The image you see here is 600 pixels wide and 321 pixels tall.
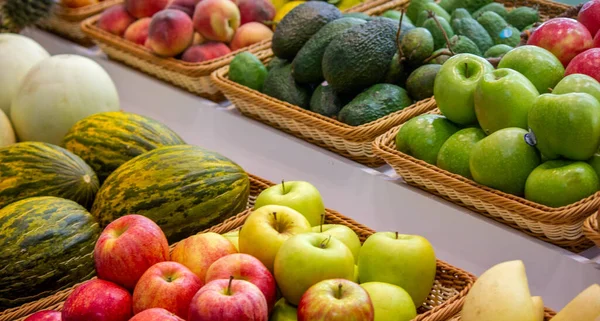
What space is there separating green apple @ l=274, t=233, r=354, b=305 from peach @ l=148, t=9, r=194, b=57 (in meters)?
1.44

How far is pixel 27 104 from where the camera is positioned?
2.22 m

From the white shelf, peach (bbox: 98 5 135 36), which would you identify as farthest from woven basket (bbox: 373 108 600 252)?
peach (bbox: 98 5 135 36)

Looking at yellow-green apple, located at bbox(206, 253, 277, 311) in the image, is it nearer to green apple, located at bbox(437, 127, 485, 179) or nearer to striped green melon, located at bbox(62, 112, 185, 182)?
green apple, located at bbox(437, 127, 485, 179)

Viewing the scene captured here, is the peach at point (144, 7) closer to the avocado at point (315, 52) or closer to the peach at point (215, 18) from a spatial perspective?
the peach at point (215, 18)

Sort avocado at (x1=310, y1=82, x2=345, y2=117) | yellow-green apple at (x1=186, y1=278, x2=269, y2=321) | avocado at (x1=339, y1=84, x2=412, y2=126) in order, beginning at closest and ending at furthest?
yellow-green apple at (x1=186, y1=278, x2=269, y2=321)
avocado at (x1=339, y1=84, x2=412, y2=126)
avocado at (x1=310, y1=82, x2=345, y2=117)

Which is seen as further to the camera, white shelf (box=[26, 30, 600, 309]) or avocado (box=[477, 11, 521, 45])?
avocado (box=[477, 11, 521, 45])

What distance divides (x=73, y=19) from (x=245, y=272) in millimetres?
2145

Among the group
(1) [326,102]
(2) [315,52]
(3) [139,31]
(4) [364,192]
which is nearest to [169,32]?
(3) [139,31]

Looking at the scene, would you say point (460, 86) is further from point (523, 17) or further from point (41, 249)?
point (41, 249)

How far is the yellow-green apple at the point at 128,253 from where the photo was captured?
133 centimetres

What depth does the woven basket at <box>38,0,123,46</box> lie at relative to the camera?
3.09m

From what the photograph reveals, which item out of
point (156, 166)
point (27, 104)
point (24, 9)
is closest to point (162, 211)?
point (156, 166)

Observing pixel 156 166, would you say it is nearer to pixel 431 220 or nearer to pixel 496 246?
pixel 431 220

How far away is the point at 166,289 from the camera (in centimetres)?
126
